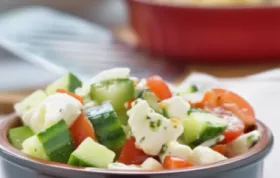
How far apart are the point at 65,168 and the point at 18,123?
214 millimetres

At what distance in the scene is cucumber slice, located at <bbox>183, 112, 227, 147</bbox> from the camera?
80 cm

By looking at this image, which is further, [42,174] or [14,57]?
[14,57]

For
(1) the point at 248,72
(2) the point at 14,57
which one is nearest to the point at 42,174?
(1) the point at 248,72

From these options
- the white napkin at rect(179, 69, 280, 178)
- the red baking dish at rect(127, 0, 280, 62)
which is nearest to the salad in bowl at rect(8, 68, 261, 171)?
the white napkin at rect(179, 69, 280, 178)

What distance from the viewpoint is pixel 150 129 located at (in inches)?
30.0

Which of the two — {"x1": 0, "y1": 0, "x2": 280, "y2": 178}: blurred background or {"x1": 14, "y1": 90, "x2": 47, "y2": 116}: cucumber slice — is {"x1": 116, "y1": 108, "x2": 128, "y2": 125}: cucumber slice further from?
{"x1": 0, "y1": 0, "x2": 280, "y2": 178}: blurred background

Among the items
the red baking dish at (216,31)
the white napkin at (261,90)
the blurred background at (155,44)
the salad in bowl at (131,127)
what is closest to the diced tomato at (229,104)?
the salad in bowl at (131,127)

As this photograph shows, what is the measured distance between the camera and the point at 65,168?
0.73 meters

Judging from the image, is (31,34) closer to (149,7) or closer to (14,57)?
(14,57)

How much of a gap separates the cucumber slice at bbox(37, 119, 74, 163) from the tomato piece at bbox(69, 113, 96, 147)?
0.02 m

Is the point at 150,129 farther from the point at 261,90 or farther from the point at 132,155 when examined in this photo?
the point at 261,90

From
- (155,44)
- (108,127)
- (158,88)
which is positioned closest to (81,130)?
(108,127)

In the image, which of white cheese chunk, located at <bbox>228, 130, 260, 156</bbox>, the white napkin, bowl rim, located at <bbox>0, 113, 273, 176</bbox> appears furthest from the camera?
the white napkin

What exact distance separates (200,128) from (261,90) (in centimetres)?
60
